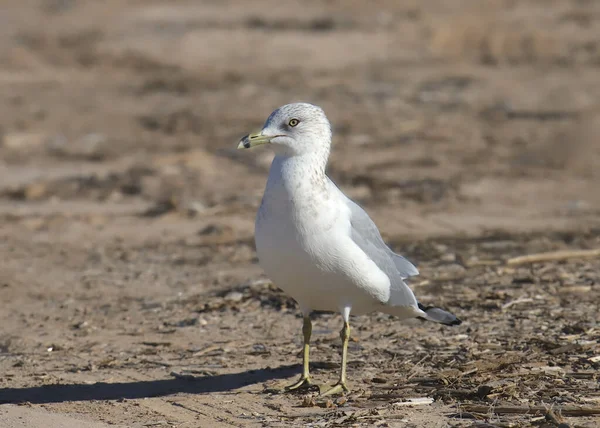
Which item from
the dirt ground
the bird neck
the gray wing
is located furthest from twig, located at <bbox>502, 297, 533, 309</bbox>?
the bird neck

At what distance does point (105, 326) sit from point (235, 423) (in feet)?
7.49

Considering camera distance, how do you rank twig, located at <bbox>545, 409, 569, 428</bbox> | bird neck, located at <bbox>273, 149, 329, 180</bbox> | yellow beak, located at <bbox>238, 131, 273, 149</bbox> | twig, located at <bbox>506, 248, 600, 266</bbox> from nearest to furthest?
twig, located at <bbox>545, 409, 569, 428</bbox>
bird neck, located at <bbox>273, 149, 329, 180</bbox>
yellow beak, located at <bbox>238, 131, 273, 149</bbox>
twig, located at <bbox>506, 248, 600, 266</bbox>

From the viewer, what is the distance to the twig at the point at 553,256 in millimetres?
Answer: 8327

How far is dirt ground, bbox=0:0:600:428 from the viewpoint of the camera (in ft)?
19.1

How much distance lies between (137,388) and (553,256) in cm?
375

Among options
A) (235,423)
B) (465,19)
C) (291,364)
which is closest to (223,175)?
(291,364)

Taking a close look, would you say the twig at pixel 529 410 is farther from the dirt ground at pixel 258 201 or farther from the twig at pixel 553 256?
the twig at pixel 553 256

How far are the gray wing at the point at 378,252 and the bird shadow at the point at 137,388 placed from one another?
0.77m

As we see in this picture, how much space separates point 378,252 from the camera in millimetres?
5816

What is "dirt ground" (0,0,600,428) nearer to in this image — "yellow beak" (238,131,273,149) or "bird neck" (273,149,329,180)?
"bird neck" (273,149,329,180)

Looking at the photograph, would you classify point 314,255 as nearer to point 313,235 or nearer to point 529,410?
point 313,235

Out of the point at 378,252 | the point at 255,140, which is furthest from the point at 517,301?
the point at 255,140

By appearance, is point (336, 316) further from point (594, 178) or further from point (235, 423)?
point (594, 178)

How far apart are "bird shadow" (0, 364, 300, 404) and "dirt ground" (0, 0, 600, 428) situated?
0.02m
